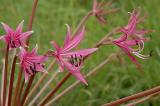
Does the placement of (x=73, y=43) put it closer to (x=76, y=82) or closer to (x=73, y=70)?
(x=73, y=70)

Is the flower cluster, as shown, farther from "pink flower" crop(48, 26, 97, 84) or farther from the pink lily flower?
the pink lily flower

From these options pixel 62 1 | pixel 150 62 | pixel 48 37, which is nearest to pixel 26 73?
pixel 150 62

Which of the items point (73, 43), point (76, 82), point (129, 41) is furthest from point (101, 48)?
point (73, 43)

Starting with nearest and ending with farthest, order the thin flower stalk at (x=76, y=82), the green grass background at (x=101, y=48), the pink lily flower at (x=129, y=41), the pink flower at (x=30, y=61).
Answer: the pink flower at (x=30, y=61)
the pink lily flower at (x=129, y=41)
the thin flower stalk at (x=76, y=82)
the green grass background at (x=101, y=48)

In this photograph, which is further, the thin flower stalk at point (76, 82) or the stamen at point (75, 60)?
the thin flower stalk at point (76, 82)

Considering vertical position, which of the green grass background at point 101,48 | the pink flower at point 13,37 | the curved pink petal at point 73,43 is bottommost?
the green grass background at point 101,48

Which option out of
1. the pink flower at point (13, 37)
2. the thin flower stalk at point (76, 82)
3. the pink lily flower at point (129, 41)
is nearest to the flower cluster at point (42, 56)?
the pink flower at point (13, 37)

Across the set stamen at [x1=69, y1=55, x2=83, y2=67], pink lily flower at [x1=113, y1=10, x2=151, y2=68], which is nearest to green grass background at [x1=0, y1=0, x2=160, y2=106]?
pink lily flower at [x1=113, y1=10, x2=151, y2=68]

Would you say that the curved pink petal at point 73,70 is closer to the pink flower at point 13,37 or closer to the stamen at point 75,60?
the stamen at point 75,60
